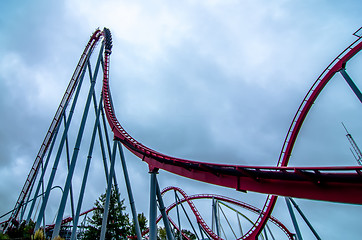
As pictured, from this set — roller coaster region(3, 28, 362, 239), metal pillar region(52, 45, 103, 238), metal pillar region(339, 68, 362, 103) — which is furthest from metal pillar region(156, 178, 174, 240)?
metal pillar region(339, 68, 362, 103)

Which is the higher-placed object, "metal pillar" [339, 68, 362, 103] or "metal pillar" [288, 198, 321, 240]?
"metal pillar" [339, 68, 362, 103]

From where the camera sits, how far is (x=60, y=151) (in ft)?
36.7

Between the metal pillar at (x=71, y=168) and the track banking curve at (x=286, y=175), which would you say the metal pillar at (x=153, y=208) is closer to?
the track banking curve at (x=286, y=175)

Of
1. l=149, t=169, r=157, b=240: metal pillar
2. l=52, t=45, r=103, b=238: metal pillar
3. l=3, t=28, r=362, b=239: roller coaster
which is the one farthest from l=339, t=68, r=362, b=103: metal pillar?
l=52, t=45, r=103, b=238: metal pillar

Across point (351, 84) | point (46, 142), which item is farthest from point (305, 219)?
point (46, 142)

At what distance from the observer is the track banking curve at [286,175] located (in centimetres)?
431

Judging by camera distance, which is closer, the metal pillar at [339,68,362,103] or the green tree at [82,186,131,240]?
the metal pillar at [339,68,362,103]

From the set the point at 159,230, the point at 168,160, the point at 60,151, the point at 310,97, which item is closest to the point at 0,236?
the point at 60,151

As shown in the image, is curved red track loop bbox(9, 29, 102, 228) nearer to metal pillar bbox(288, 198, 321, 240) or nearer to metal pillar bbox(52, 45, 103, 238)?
metal pillar bbox(52, 45, 103, 238)

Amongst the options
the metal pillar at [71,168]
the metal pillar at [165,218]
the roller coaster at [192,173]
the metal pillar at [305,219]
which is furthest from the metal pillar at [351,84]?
the metal pillar at [71,168]

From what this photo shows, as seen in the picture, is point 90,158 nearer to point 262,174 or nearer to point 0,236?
point 0,236

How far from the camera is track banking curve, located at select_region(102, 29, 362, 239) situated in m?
4.31

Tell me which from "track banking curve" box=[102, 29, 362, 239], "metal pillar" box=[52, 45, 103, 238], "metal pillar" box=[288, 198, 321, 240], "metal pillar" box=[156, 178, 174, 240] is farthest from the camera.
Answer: "metal pillar" box=[288, 198, 321, 240]

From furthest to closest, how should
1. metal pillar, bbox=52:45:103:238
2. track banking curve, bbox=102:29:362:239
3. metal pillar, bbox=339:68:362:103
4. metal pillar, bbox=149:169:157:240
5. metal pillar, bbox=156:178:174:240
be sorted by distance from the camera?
metal pillar, bbox=156:178:174:240, metal pillar, bbox=149:169:157:240, metal pillar, bbox=52:45:103:238, metal pillar, bbox=339:68:362:103, track banking curve, bbox=102:29:362:239
